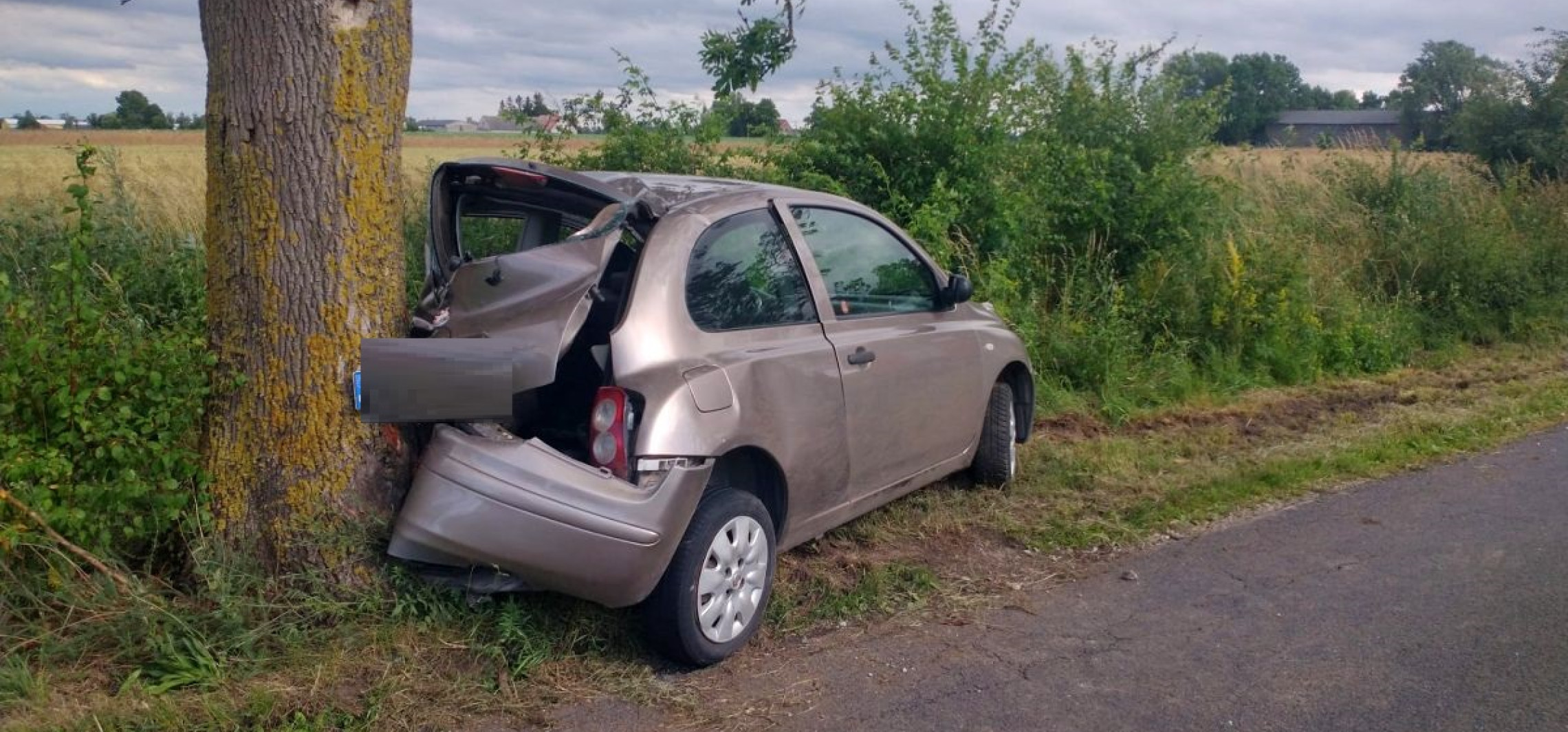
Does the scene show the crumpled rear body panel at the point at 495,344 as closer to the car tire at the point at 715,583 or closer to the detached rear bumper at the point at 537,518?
the detached rear bumper at the point at 537,518

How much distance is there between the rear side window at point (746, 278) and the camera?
193 inches

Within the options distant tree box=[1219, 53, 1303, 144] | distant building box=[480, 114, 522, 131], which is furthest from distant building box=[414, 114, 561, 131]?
distant tree box=[1219, 53, 1303, 144]

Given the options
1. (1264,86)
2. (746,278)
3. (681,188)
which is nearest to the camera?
(746,278)

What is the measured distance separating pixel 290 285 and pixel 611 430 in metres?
1.32

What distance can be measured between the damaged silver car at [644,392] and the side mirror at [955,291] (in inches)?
24.1

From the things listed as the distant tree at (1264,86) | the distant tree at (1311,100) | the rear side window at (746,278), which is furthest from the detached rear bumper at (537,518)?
the distant tree at (1311,100)

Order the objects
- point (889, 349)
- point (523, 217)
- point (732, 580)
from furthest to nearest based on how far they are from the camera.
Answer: point (889, 349)
point (523, 217)
point (732, 580)

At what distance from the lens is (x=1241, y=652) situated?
4.94 meters

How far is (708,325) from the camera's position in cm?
485

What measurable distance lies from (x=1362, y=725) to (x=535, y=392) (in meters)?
3.05

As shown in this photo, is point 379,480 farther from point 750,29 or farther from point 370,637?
point 750,29

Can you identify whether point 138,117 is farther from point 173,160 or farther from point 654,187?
point 654,187

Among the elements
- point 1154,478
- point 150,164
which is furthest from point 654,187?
point 150,164

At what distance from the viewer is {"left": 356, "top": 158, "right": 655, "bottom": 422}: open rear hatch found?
4.47m
